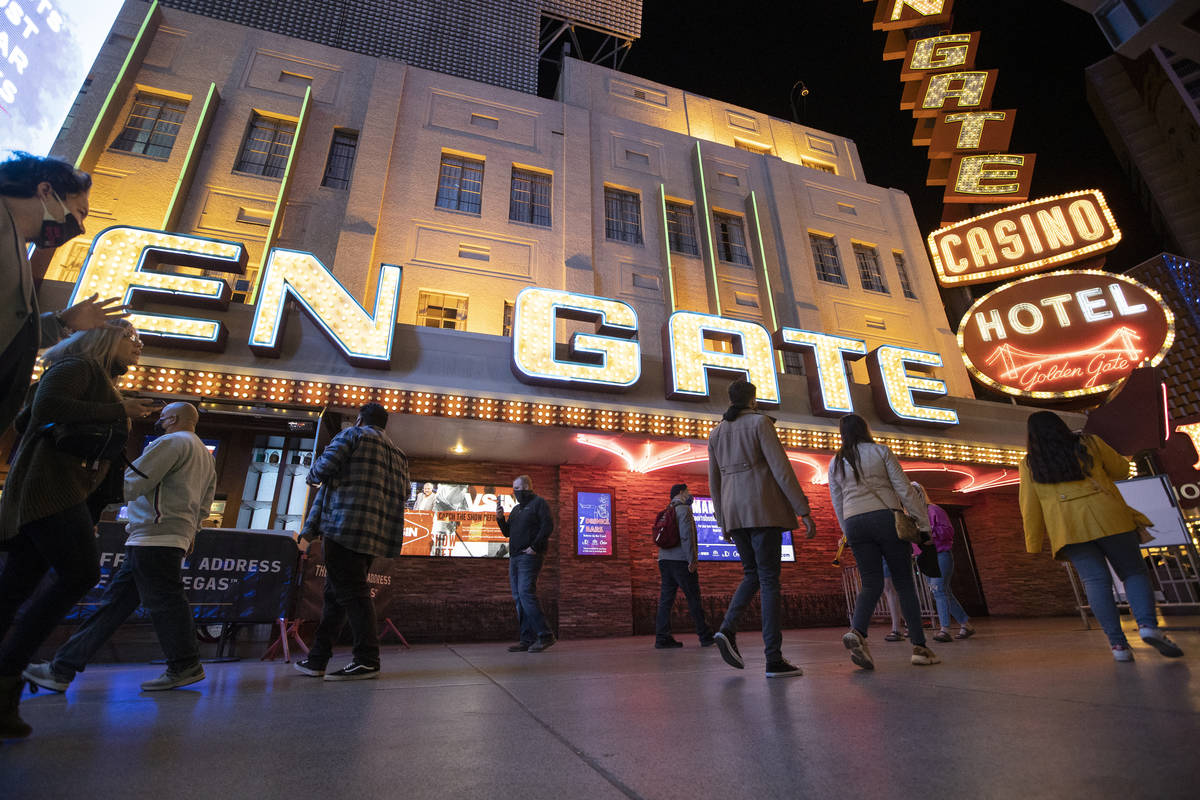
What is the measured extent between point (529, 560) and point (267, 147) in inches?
473

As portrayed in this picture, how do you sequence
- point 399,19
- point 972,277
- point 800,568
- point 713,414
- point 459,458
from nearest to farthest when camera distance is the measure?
point 713,414 < point 459,458 < point 800,568 < point 972,277 < point 399,19

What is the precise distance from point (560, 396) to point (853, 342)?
6078 millimetres

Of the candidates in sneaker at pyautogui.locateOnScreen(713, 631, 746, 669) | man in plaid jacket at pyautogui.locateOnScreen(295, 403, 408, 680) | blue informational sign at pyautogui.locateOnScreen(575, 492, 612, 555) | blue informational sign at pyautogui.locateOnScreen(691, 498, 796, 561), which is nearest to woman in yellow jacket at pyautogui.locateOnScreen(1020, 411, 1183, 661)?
sneaker at pyautogui.locateOnScreen(713, 631, 746, 669)

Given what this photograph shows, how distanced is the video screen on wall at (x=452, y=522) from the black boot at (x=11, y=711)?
26.6 ft

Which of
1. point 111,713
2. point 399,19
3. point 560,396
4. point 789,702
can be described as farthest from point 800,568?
point 399,19

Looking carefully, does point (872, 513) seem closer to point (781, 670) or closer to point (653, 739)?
point (781, 670)

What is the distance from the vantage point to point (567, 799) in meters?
1.21

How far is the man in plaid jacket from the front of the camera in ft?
12.6

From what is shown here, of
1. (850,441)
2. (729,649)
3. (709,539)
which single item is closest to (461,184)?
(709,539)

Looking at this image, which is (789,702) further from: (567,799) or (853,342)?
(853,342)

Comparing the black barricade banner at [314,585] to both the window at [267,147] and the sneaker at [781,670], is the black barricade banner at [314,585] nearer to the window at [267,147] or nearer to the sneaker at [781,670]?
the sneaker at [781,670]

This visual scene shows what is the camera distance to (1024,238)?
14.5 meters

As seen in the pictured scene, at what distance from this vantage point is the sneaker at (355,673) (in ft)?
12.3

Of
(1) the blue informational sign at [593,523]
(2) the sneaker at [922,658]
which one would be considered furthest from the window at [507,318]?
(2) the sneaker at [922,658]
